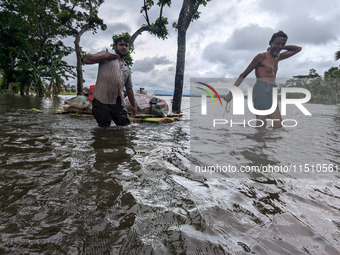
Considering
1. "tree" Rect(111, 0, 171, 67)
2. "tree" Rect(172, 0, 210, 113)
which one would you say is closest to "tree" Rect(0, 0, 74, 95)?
"tree" Rect(111, 0, 171, 67)

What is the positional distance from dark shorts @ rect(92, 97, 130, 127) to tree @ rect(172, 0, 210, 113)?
524 centimetres

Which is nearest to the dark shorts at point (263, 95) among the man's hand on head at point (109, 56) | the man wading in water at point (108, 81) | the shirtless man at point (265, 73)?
the shirtless man at point (265, 73)

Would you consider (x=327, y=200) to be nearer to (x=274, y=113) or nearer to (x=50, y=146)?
(x=50, y=146)

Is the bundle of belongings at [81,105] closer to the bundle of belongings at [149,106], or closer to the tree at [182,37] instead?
the bundle of belongings at [149,106]

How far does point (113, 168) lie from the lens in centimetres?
184

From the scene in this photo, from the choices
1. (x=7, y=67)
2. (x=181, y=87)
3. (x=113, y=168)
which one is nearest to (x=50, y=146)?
(x=113, y=168)

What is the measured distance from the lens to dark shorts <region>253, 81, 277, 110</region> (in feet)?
13.0

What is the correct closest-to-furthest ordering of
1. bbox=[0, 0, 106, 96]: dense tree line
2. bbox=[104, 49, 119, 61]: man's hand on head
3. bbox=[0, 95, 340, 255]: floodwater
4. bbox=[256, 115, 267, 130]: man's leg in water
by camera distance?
bbox=[0, 95, 340, 255]: floodwater, bbox=[104, 49, 119, 61]: man's hand on head, bbox=[256, 115, 267, 130]: man's leg in water, bbox=[0, 0, 106, 96]: dense tree line

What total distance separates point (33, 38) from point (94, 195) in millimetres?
27076

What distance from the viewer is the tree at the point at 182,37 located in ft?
27.2

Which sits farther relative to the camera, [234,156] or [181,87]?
[181,87]

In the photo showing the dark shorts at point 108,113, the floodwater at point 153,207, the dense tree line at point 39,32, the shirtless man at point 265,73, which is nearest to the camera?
the floodwater at point 153,207

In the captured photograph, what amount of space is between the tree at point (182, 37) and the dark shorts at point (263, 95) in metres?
5.17

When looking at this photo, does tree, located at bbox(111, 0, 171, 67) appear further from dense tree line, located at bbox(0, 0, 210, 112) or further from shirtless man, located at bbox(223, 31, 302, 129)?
shirtless man, located at bbox(223, 31, 302, 129)
